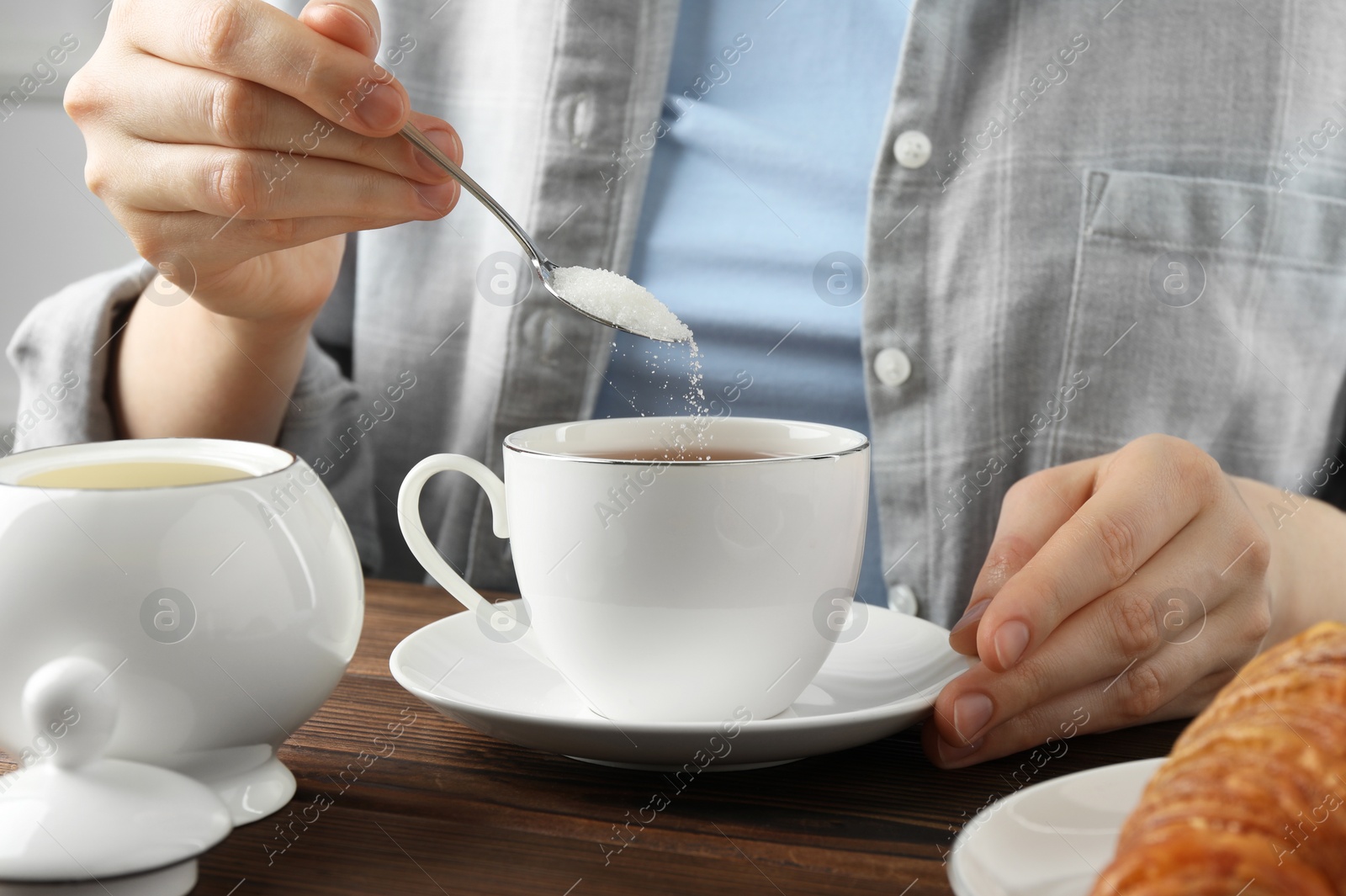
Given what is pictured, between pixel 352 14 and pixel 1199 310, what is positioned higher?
pixel 352 14

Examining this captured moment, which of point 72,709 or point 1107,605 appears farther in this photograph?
point 1107,605

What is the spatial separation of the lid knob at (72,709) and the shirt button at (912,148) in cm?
73

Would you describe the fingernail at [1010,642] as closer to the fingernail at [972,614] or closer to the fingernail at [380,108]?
the fingernail at [972,614]

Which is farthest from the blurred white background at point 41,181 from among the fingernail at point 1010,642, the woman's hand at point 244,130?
the fingernail at point 1010,642

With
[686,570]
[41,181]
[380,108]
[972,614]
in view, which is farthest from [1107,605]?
[41,181]

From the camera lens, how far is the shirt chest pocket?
0.92 m

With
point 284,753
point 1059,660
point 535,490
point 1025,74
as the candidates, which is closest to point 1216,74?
point 1025,74

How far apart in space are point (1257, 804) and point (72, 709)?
0.37 meters

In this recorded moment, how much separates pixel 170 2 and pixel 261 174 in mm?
113

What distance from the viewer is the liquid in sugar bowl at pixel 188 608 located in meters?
0.38

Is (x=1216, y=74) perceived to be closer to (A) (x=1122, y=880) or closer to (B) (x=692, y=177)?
(B) (x=692, y=177)

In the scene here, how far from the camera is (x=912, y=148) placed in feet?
2.91

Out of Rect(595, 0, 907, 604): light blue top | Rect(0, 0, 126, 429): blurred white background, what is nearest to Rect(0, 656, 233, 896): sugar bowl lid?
Rect(595, 0, 907, 604): light blue top

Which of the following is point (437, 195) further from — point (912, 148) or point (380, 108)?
point (912, 148)
